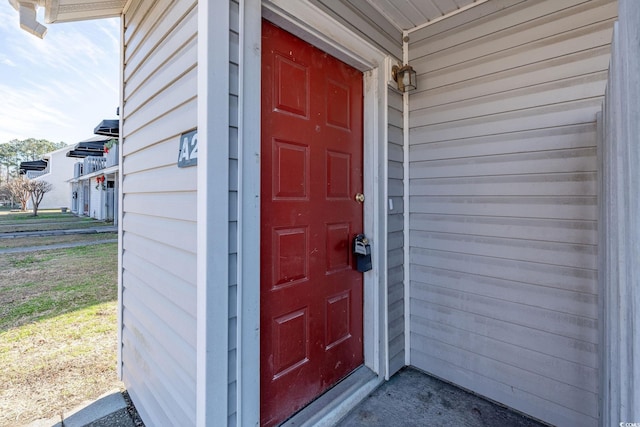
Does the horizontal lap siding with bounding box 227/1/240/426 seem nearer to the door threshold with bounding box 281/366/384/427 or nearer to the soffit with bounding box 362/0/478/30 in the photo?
the door threshold with bounding box 281/366/384/427

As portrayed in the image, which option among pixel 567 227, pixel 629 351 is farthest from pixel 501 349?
pixel 629 351

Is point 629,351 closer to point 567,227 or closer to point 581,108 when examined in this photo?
point 567,227

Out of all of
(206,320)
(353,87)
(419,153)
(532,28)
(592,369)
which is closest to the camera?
(206,320)

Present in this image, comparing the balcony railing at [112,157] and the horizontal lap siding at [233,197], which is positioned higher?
the balcony railing at [112,157]

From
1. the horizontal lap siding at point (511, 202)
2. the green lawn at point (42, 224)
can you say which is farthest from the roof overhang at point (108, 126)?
the horizontal lap siding at point (511, 202)

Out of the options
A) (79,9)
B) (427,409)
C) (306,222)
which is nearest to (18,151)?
(79,9)

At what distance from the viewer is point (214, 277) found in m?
1.11

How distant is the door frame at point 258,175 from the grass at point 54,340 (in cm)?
147

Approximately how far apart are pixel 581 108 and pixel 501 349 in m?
1.47

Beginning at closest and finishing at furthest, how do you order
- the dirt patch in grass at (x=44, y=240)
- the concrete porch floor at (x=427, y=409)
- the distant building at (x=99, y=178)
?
the concrete porch floor at (x=427, y=409) → the dirt patch in grass at (x=44, y=240) → the distant building at (x=99, y=178)

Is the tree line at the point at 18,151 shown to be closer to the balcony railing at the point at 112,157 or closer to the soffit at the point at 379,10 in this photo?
the balcony railing at the point at 112,157

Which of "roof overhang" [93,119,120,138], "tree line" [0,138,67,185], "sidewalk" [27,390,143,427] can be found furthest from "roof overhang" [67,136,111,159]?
"tree line" [0,138,67,185]

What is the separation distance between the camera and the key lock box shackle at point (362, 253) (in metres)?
1.90

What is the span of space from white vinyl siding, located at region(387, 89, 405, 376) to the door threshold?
0.24 meters
